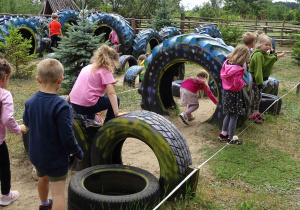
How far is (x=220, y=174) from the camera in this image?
4.27 m

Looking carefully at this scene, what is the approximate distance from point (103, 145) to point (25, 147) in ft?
5.01

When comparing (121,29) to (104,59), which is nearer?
(104,59)

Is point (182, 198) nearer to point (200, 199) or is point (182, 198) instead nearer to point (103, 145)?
point (200, 199)

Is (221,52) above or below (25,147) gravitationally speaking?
above

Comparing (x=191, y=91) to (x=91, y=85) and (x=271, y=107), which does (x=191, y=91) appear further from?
(x=91, y=85)

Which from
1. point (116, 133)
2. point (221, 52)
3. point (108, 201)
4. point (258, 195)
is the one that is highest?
point (221, 52)

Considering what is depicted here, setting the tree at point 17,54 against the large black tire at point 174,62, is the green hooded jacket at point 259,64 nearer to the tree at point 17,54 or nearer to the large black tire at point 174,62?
the large black tire at point 174,62

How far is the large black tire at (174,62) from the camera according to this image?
Result: 5.73 m

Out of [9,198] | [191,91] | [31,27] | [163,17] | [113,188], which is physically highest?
[163,17]

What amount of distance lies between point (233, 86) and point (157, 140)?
218cm

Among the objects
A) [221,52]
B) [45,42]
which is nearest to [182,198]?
[221,52]

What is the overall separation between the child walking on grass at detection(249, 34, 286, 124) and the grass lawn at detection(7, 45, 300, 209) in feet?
1.33

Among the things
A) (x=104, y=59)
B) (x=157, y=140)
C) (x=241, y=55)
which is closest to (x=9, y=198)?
(x=157, y=140)

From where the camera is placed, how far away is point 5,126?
3.26 metres
